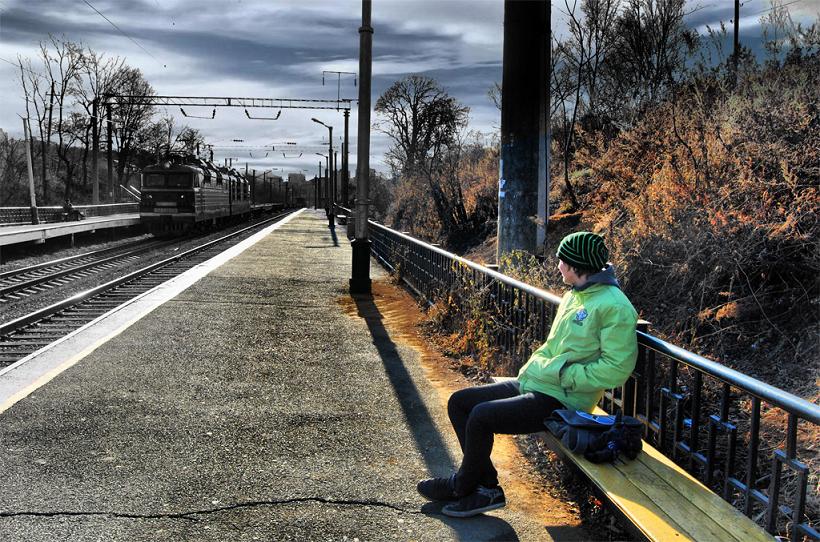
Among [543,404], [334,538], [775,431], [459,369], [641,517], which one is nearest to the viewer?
[641,517]

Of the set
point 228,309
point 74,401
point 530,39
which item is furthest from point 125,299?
point 530,39

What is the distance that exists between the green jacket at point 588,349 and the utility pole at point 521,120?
4.37 m

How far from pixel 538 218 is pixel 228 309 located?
468 centimetres

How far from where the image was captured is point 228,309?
1012 centimetres

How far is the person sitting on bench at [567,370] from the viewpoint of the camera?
11.3 feet

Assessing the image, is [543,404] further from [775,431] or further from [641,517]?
[775,431]

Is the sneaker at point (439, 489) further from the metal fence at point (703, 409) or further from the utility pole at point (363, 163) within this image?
the utility pole at point (363, 163)

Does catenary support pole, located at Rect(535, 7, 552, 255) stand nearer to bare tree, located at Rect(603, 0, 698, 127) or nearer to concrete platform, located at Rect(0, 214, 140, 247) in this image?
bare tree, located at Rect(603, 0, 698, 127)

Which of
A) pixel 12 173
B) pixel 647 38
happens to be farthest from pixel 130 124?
pixel 647 38

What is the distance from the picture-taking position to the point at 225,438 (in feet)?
15.7

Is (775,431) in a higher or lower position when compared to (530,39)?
lower

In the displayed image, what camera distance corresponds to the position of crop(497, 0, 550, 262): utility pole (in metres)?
7.56

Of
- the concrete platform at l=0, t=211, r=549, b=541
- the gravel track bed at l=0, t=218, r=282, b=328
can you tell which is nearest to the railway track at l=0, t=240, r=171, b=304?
the gravel track bed at l=0, t=218, r=282, b=328

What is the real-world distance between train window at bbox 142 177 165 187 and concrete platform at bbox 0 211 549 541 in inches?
884
